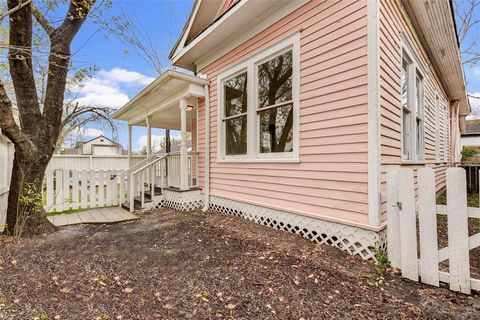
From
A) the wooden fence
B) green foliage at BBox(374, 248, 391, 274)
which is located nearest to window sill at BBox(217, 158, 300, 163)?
green foliage at BBox(374, 248, 391, 274)

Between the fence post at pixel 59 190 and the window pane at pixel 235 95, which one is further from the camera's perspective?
the fence post at pixel 59 190

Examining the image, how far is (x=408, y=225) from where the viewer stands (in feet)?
8.39

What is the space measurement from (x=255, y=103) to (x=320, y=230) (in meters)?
2.54

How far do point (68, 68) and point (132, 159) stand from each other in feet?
21.2

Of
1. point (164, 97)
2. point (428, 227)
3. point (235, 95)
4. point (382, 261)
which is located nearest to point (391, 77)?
point (428, 227)

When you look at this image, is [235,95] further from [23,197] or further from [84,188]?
[84,188]

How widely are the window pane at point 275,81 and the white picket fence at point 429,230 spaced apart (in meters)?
2.17

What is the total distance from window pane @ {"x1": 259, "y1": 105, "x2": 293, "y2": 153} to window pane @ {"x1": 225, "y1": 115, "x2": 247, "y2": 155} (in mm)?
466

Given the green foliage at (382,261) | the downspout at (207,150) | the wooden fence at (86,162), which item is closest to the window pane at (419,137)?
the green foliage at (382,261)

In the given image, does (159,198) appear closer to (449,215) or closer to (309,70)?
(309,70)

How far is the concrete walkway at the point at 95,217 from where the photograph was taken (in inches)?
197

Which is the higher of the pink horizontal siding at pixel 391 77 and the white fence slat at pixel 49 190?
the pink horizontal siding at pixel 391 77

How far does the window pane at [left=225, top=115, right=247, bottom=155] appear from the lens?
4926mm

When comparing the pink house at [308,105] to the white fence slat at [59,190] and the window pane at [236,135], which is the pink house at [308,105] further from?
the white fence slat at [59,190]
